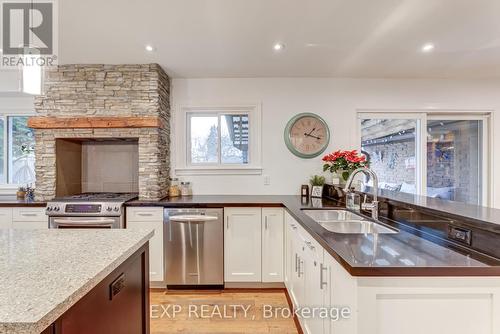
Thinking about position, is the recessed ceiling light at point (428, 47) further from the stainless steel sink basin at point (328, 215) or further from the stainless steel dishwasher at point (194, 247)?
the stainless steel dishwasher at point (194, 247)

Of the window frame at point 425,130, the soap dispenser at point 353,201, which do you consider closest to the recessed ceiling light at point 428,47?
the window frame at point 425,130

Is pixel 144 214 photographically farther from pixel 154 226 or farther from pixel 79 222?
pixel 79 222

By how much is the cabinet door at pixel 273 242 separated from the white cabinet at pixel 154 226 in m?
1.10

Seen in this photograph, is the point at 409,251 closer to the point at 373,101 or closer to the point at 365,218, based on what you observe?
the point at 365,218

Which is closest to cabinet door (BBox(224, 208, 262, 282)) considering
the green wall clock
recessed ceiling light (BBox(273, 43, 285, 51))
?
the green wall clock

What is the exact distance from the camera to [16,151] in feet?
11.9

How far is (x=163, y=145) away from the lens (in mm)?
3230

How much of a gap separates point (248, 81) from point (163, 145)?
1.37m

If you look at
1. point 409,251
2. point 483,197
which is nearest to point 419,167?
point 483,197

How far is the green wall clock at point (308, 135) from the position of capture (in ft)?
11.5

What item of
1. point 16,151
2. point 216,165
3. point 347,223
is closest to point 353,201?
point 347,223

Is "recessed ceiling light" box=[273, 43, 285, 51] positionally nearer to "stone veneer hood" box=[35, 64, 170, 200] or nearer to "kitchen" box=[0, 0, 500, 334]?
"kitchen" box=[0, 0, 500, 334]

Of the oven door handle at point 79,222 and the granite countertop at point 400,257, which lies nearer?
the granite countertop at point 400,257

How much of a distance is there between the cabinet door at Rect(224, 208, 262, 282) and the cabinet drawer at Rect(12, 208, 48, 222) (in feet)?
6.43
